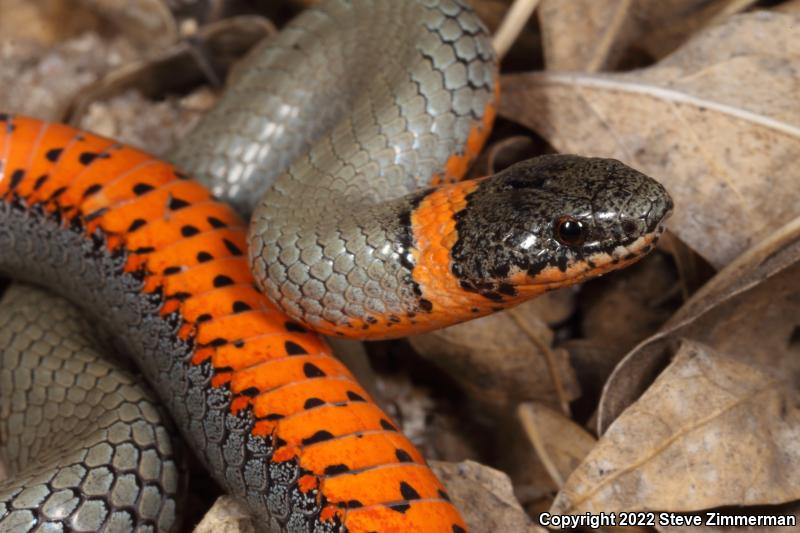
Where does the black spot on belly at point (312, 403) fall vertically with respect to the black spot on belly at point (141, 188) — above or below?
below

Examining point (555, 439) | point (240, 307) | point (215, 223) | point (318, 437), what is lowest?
point (555, 439)

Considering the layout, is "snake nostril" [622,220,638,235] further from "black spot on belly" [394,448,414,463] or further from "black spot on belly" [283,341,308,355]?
"black spot on belly" [283,341,308,355]

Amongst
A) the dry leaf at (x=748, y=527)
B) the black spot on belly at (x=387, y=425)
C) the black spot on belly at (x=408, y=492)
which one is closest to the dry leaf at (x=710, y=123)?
the dry leaf at (x=748, y=527)

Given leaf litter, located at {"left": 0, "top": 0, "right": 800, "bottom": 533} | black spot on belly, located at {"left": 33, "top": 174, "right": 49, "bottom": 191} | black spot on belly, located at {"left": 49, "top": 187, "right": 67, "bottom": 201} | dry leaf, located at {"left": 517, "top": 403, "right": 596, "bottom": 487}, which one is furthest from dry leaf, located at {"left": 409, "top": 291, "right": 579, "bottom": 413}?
black spot on belly, located at {"left": 33, "top": 174, "right": 49, "bottom": 191}

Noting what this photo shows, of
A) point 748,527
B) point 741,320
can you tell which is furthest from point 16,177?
point 748,527

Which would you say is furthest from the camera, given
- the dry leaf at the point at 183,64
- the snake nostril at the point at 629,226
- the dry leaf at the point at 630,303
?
the dry leaf at the point at 183,64

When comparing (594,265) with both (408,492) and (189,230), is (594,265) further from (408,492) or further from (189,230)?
(189,230)

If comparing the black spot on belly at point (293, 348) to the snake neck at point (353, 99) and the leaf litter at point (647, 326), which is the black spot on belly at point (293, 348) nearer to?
the leaf litter at point (647, 326)
